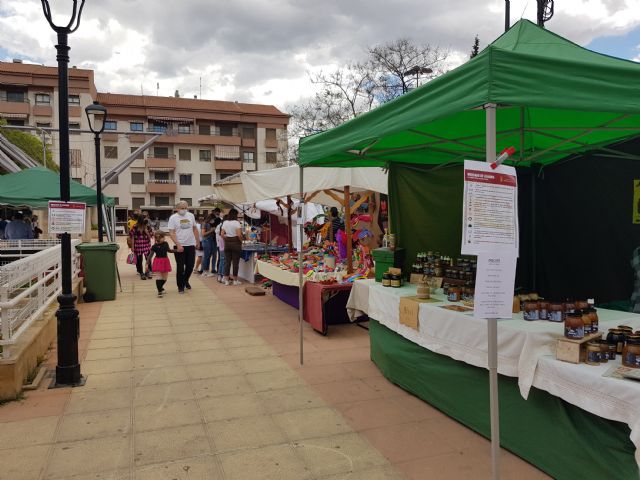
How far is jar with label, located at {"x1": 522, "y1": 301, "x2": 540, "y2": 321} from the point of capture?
3.28 m

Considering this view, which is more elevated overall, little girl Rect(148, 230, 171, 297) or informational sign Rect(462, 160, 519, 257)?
informational sign Rect(462, 160, 519, 257)

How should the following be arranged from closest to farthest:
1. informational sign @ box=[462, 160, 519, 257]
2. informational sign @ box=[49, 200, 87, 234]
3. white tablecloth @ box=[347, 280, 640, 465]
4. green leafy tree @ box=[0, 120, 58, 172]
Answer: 1. informational sign @ box=[462, 160, 519, 257]
2. white tablecloth @ box=[347, 280, 640, 465]
3. informational sign @ box=[49, 200, 87, 234]
4. green leafy tree @ box=[0, 120, 58, 172]

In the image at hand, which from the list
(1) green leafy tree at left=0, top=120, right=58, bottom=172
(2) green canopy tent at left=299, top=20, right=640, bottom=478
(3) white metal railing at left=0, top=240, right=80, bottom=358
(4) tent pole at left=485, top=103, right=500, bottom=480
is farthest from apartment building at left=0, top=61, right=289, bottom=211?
(4) tent pole at left=485, top=103, right=500, bottom=480

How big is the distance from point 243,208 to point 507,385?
43.9 ft

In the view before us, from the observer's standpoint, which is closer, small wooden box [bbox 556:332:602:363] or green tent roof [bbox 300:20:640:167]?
green tent roof [bbox 300:20:640:167]

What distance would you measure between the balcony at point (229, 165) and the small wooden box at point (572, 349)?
2175 inches

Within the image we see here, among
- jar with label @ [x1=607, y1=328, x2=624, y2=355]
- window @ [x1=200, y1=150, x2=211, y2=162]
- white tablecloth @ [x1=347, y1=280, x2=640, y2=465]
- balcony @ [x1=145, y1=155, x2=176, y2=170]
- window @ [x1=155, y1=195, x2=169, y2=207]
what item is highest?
window @ [x1=200, y1=150, x2=211, y2=162]

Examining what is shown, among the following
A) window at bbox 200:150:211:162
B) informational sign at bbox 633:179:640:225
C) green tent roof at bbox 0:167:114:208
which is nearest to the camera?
informational sign at bbox 633:179:640:225

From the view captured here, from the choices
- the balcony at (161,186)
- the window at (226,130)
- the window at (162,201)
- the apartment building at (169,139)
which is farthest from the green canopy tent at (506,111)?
the window at (226,130)

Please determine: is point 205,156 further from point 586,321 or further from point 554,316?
point 586,321

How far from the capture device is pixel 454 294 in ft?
13.6

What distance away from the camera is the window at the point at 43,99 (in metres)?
46.4

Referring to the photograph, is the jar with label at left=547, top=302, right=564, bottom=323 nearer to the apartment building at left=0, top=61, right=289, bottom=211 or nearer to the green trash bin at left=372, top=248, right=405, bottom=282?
the green trash bin at left=372, top=248, right=405, bottom=282

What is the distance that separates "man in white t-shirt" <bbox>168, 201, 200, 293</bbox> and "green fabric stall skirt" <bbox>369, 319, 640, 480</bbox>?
6.42 meters
